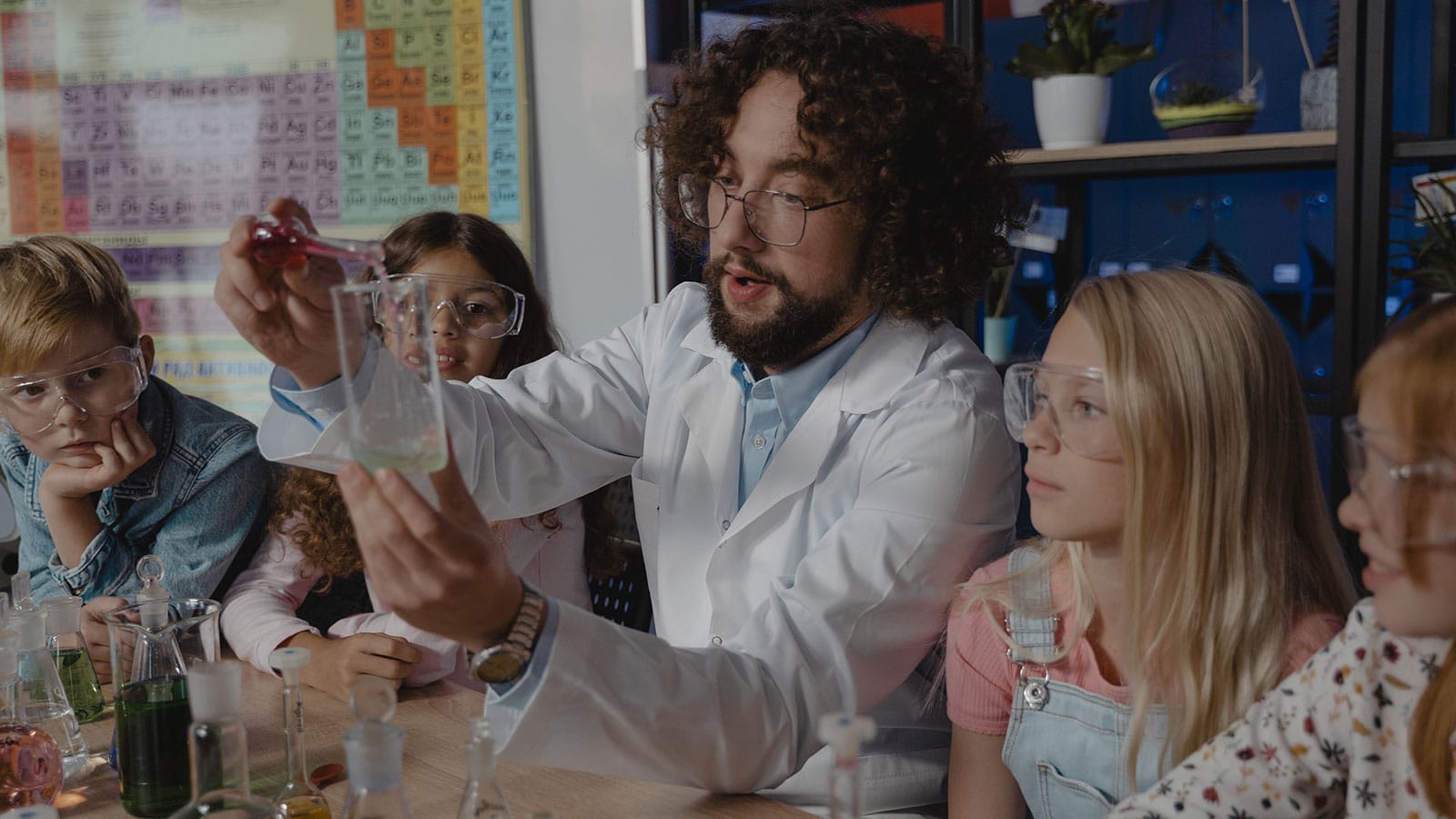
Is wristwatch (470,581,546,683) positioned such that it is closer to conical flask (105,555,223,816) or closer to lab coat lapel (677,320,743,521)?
conical flask (105,555,223,816)

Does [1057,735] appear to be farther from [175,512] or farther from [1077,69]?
[1077,69]

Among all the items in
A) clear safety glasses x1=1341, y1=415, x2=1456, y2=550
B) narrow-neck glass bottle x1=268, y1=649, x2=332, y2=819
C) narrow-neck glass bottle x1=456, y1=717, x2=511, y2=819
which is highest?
clear safety glasses x1=1341, y1=415, x2=1456, y2=550

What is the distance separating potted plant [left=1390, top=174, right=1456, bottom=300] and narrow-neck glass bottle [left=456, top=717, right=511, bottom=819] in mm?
2028

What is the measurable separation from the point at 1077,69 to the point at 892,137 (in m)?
1.16

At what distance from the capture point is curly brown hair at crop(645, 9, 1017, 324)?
72.4 inches

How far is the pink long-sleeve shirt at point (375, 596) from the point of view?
1.81m

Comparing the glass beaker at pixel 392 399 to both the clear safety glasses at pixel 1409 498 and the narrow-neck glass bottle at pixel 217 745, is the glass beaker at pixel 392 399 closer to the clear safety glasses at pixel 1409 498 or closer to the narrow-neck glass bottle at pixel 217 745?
the narrow-neck glass bottle at pixel 217 745

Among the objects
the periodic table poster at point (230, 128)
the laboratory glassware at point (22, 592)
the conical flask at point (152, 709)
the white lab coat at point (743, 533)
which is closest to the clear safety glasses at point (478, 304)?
the white lab coat at point (743, 533)

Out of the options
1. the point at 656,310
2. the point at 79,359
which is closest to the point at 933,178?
the point at 656,310

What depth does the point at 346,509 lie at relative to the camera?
204 cm

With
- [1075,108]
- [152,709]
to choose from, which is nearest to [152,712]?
[152,709]

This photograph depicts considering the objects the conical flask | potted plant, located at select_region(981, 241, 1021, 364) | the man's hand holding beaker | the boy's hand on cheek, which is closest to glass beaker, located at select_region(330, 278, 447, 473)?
the man's hand holding beaker

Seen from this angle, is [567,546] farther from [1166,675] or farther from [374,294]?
[1166,675]

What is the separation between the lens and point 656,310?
213 cm
